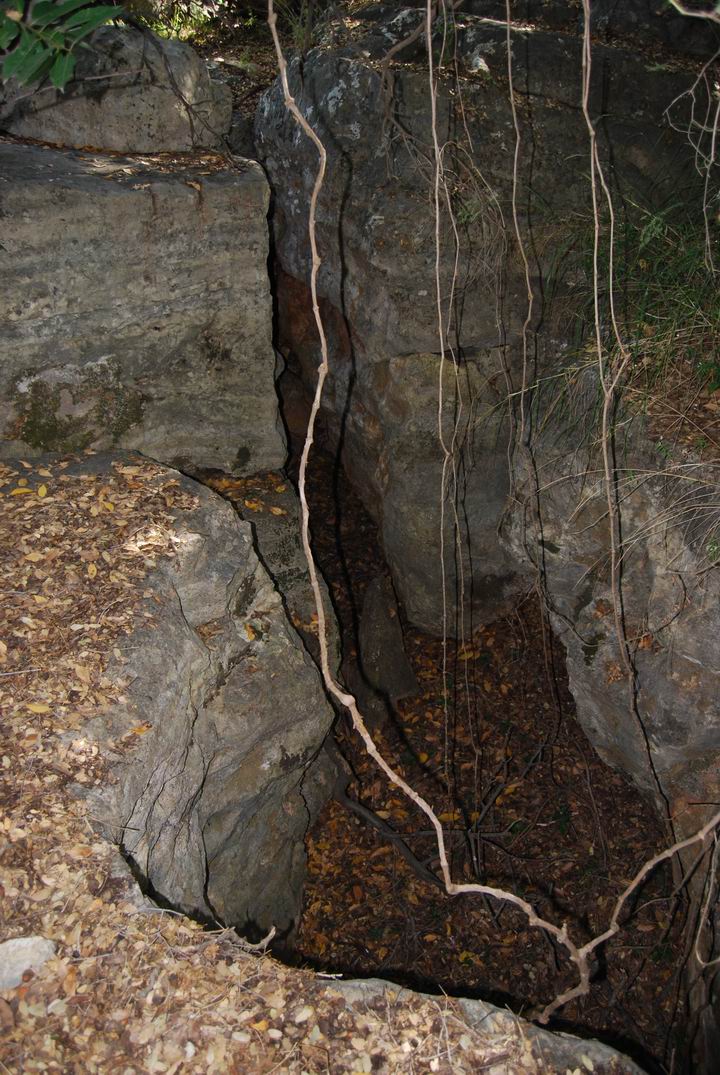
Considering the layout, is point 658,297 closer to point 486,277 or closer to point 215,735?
point 486,277

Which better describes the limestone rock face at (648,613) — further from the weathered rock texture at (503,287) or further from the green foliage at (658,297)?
the green foliage at (658,297)

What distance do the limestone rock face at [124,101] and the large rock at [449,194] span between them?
0.70m

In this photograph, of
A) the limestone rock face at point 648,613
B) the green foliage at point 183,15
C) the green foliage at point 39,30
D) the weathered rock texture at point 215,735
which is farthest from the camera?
the green foliage at point 183,15

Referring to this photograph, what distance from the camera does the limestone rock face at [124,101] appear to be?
145 inches

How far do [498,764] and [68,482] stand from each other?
2.75 metres

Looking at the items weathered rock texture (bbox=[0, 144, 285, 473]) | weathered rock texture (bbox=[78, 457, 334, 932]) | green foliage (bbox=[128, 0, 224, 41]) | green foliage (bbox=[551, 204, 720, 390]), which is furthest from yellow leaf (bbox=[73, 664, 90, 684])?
green foliage (bbox=[128, 0, 224, 41])

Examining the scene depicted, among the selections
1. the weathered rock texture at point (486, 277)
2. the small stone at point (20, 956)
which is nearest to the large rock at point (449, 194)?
the weathered rock texture at point (486, 277)

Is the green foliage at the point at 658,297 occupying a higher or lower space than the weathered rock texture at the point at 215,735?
higher

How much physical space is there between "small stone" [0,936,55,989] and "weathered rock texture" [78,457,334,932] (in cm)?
35

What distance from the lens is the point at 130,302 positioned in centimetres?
363

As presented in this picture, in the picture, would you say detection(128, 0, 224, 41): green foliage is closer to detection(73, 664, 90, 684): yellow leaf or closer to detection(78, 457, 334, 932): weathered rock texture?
detection(78, 457, 334, 932): weathered rock texture

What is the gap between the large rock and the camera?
400cm

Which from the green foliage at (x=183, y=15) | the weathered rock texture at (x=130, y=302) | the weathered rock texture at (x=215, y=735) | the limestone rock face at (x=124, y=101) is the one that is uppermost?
the green foliage at (x=183, y=15)

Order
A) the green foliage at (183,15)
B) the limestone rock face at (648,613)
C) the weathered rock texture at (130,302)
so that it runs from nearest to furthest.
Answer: the limestone rock face at (648,613)
the weathered rock texture at (130,302)
the green foliage at (183,15)
